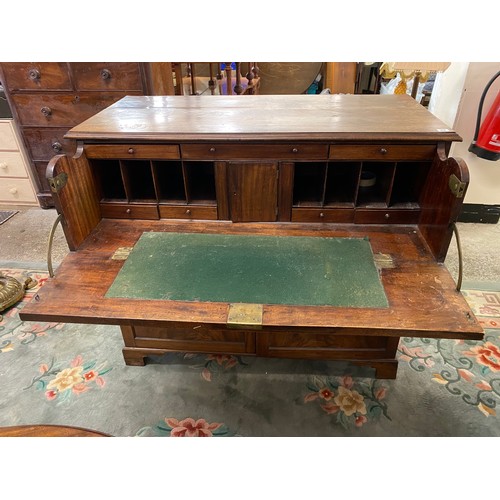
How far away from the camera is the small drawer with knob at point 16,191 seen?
2.96 meters

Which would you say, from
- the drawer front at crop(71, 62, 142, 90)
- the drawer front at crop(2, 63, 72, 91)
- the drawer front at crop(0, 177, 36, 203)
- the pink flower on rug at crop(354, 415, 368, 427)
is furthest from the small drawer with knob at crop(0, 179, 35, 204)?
→ the pink flower on rug at crop(354, 415, 368, 427)

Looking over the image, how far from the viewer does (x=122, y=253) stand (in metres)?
1.34

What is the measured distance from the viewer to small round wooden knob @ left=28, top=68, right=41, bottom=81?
2.38 meters

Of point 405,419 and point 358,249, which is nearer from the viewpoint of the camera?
point 358,249

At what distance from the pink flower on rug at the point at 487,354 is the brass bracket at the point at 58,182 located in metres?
1.90

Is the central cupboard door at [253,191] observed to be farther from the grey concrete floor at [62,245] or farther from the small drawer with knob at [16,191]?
the small drawer with knob at [16,191]

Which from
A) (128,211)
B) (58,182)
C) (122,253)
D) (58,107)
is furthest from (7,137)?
(122,253)

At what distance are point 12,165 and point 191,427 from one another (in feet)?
8.41

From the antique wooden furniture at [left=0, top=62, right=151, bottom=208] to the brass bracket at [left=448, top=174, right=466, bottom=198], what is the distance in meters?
1.97

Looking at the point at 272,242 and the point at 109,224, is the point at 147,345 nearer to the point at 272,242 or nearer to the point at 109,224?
the point at 109,224

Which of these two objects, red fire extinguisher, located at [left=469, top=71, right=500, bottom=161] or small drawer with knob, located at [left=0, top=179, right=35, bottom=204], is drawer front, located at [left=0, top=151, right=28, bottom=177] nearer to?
small drawer with knob, located at [left=0, top=179, right=35, bottom=204]

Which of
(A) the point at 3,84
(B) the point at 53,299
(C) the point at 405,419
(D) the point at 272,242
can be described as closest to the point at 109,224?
(B) the point at 53,299

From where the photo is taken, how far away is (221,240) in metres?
1.40

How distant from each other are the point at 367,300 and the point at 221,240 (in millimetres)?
584
